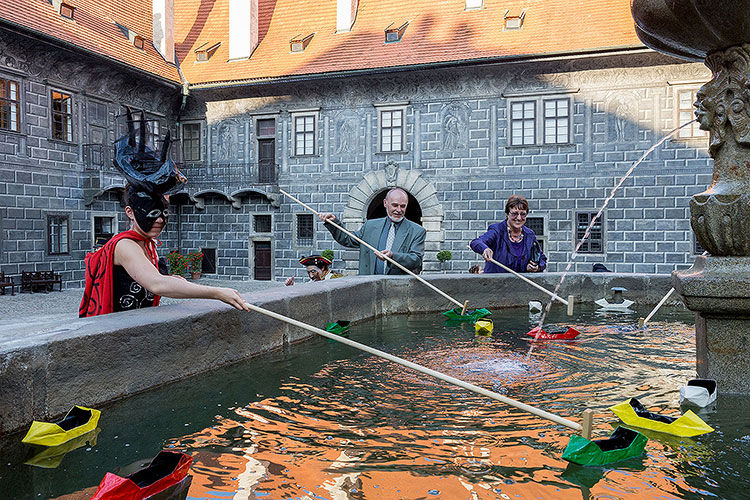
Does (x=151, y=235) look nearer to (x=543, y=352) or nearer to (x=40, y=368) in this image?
(x=40, y=368)

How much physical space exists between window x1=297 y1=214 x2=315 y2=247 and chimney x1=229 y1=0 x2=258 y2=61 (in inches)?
230

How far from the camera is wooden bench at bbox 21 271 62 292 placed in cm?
1605

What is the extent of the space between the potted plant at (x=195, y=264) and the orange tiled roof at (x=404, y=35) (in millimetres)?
5542

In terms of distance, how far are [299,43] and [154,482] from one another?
2030cm

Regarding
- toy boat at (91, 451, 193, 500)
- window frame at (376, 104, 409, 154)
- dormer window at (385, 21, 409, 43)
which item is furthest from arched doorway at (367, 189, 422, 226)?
toy boat at (91, 451, 193, 500)

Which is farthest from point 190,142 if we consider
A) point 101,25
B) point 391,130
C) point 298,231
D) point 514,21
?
point 514,21

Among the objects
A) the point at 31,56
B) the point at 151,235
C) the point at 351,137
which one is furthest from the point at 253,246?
the point at 151,235

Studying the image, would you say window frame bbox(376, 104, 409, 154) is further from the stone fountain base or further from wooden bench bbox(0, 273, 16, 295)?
the stone fountain base

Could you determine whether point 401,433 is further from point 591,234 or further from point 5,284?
point 591,234

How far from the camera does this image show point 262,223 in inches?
834

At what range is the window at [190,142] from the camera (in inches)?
860

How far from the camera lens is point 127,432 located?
2.95 meters

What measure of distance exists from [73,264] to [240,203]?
547cm

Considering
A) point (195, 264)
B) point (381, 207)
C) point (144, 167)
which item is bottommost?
point (195, 264)
